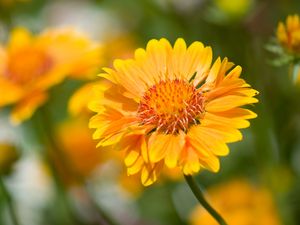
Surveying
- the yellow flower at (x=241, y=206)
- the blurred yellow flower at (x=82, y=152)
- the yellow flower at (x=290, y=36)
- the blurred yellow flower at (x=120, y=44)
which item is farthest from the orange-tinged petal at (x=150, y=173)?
the blurred yellow flower at (x=120, y=44)

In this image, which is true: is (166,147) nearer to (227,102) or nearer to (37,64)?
(227,102)

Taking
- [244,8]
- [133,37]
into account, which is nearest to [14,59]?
[244,8]

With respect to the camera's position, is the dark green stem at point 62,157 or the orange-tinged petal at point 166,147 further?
the dark green stem at point 62,157

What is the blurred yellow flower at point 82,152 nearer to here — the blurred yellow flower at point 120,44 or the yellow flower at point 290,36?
the blurred yellow flower at point 120,44

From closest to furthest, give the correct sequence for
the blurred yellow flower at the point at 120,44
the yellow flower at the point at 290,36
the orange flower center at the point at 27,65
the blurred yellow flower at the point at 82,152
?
1. the yellow flower at the point at 290,36
2. the orange flower center at the point at 27,65
3. the blurred yellow flower at the point at 82,152
4. the blurred yellow flower at the point at 120,44

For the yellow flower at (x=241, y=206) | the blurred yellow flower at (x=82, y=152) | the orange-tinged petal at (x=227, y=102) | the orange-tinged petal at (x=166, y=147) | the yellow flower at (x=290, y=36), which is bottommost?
the yellow flower at (x=241, y=206)

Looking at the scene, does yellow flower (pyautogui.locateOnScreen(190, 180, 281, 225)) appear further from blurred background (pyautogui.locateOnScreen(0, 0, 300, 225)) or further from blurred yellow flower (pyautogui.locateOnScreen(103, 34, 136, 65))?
blurred yellow flower (pyautogui.locateOnScreen(103, 34, 136, 65))

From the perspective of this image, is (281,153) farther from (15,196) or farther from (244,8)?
(15,196)
